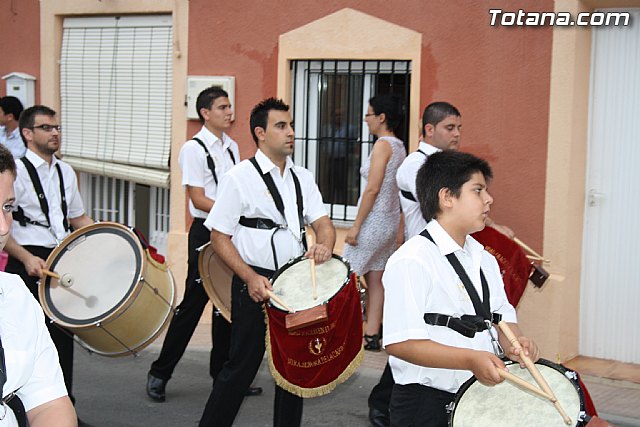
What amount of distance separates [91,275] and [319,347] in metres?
1.66

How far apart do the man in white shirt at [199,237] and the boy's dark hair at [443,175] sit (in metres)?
2.90

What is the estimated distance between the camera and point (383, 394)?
5961 millimetres

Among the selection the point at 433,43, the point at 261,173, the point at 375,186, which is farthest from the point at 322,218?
the point at 433,43

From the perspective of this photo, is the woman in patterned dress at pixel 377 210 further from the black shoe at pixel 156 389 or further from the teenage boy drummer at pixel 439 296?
the teenage boy drummer at pixel 439 296

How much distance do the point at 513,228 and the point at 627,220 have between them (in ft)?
2.77

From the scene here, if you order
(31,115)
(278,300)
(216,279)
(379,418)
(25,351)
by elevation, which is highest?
(31,115)

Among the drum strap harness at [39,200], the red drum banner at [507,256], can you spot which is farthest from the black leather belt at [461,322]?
the drum strap harness at [39,200]

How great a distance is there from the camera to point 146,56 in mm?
9734

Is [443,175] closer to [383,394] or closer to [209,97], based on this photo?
[383,394]

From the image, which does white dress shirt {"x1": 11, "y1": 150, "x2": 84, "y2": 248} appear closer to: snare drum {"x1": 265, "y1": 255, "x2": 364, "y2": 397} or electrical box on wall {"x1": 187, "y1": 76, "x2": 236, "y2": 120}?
snare drum {"x1": 265, "y1": 255, "x2": 364, "y2": 397}

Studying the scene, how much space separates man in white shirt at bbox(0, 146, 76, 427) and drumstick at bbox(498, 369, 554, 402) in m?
1.38

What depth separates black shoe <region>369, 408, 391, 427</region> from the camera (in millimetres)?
5977

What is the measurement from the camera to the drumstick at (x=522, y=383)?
10.5ft

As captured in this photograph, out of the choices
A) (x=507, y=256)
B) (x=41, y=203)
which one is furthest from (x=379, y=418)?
(x=41, y=203)
